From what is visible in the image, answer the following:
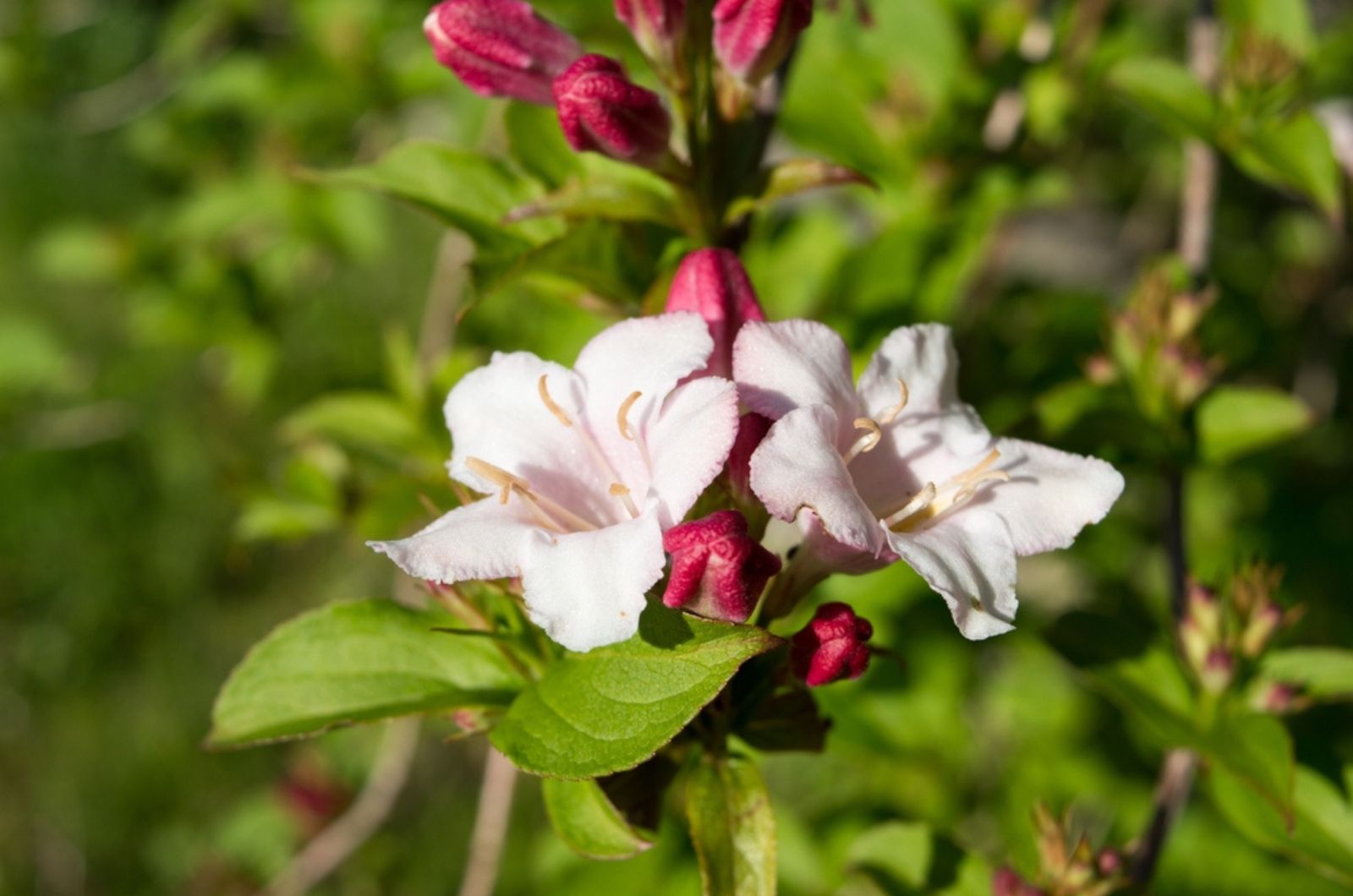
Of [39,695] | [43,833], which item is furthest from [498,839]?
[39,695]

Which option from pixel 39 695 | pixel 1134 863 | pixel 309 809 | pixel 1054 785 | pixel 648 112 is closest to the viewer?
pixel 648 112

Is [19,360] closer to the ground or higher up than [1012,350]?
closer to the ground

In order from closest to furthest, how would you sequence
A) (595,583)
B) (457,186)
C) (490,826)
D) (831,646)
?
(595,583)
(831,646)
(457,186)
(490,826)

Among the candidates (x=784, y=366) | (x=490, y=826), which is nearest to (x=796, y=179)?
(x=784, y=366)

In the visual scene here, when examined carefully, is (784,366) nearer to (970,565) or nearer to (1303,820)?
(970,565)

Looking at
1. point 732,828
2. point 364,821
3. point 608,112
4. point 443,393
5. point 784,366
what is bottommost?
point 364,821

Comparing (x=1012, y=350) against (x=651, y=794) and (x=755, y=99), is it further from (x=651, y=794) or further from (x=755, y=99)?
(x=651, y=794)
